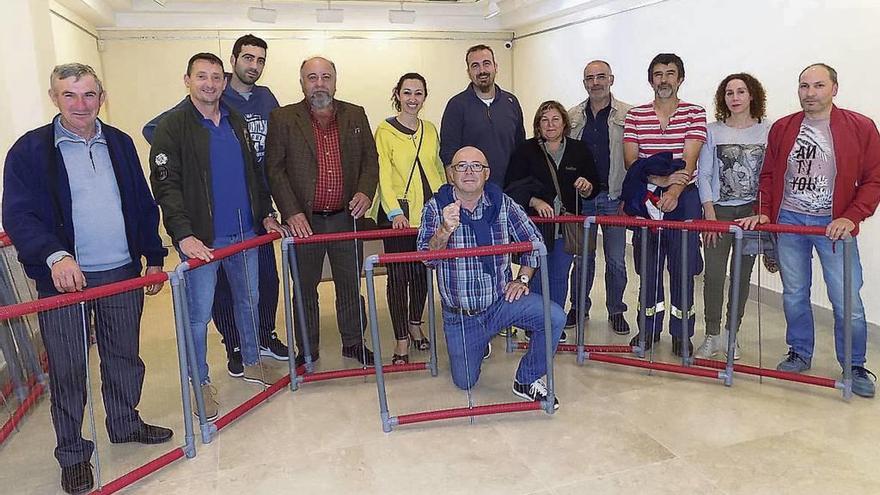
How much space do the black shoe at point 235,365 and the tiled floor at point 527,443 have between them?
0.20 ft

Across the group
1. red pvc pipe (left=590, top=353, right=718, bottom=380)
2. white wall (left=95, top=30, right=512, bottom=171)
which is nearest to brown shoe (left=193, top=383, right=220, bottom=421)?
A: red pvc pipe (left=590, top=353, right=718, bottom=380)

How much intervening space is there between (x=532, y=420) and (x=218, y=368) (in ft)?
6.75

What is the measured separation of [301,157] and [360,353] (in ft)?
4.06

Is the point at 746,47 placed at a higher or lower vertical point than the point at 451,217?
higher

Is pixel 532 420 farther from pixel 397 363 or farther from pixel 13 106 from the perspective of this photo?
pixel 13 106

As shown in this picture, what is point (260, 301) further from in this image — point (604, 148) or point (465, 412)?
point (604, 148)

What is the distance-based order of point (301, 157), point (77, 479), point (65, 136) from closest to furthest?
point (65, 136)
point (77, 479)
point (301, 157)

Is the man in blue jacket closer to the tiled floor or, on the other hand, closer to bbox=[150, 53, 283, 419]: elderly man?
bbox=[150, 53, 283, 419]: elderly man

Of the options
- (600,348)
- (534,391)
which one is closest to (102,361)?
(534,391)

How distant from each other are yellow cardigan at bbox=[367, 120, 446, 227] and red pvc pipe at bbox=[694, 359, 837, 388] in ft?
6.13

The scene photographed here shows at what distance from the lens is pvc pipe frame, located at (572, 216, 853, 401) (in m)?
3.44

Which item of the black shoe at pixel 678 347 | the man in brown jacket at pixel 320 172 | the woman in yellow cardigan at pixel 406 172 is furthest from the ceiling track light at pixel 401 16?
the black shoe at pixel 678 347

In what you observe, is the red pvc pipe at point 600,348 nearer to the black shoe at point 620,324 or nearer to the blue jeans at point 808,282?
the black shoe at point 620,324

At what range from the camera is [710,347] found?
13.5 ft
